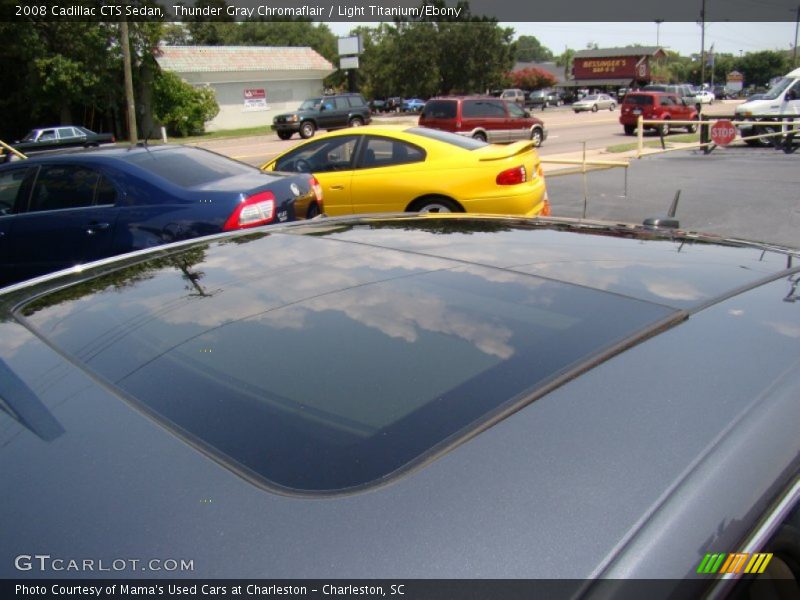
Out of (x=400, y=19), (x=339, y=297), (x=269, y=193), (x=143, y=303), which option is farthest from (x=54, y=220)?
(x=400, y=19)

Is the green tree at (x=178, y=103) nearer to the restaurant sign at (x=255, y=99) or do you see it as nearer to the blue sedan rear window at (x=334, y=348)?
the restaurant sign at (x=255, y=99)

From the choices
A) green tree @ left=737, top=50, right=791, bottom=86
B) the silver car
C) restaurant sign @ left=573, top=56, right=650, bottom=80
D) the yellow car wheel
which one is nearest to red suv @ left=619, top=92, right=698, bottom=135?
the yellow car wheel

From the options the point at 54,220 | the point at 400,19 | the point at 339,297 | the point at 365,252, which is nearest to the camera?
the point at 339,297

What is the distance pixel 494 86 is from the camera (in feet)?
238

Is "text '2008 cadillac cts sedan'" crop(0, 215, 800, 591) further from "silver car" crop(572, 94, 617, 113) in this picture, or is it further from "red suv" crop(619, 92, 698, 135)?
"silver car" crop(572, 94, 617, 113)

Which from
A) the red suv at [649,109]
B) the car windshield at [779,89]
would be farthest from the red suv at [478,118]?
the car windshield at [779,89]

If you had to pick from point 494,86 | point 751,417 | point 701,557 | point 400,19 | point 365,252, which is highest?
point 400,19

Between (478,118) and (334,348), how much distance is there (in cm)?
2178

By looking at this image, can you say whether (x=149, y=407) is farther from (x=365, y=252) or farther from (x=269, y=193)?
(x=269, y=193)

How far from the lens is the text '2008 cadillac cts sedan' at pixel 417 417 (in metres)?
→ 1.11

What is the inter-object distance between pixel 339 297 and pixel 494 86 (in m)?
74.6

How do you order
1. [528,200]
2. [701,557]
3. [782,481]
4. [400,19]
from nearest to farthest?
[701,557], [782,481], [528,200], [400,19]

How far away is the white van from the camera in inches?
901

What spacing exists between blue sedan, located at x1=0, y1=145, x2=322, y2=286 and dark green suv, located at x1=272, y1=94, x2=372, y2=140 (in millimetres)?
27584
